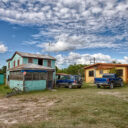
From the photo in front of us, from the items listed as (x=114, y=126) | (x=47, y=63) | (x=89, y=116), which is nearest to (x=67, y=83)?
(x=47, y=63)

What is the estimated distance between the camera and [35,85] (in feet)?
56.0

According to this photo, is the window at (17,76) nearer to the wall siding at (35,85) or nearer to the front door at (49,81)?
the wall siding at (35,85)

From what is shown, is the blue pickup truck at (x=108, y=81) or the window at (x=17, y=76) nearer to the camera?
the window at (x=17, y=76)

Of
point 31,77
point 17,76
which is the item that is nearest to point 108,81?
point 31,77

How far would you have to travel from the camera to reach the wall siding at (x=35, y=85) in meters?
16.3

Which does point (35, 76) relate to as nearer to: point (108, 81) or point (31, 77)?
point (31, 77)

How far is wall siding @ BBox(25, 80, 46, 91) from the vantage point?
53.4 feet

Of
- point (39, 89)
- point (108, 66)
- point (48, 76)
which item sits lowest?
point (39, 89)

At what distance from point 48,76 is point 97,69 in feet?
41.6

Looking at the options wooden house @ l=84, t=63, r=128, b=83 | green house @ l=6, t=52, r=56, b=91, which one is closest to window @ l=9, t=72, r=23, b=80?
green house @ l=6, t=52, r=56, b=91

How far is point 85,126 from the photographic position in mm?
5207

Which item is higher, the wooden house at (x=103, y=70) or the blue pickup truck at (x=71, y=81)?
the wooden house at (x=103, y=70)

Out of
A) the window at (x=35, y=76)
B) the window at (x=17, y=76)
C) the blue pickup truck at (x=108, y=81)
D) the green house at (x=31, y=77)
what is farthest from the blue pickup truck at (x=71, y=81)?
the window at (x=17, y=76)

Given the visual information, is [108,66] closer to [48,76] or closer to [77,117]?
[48,76]
